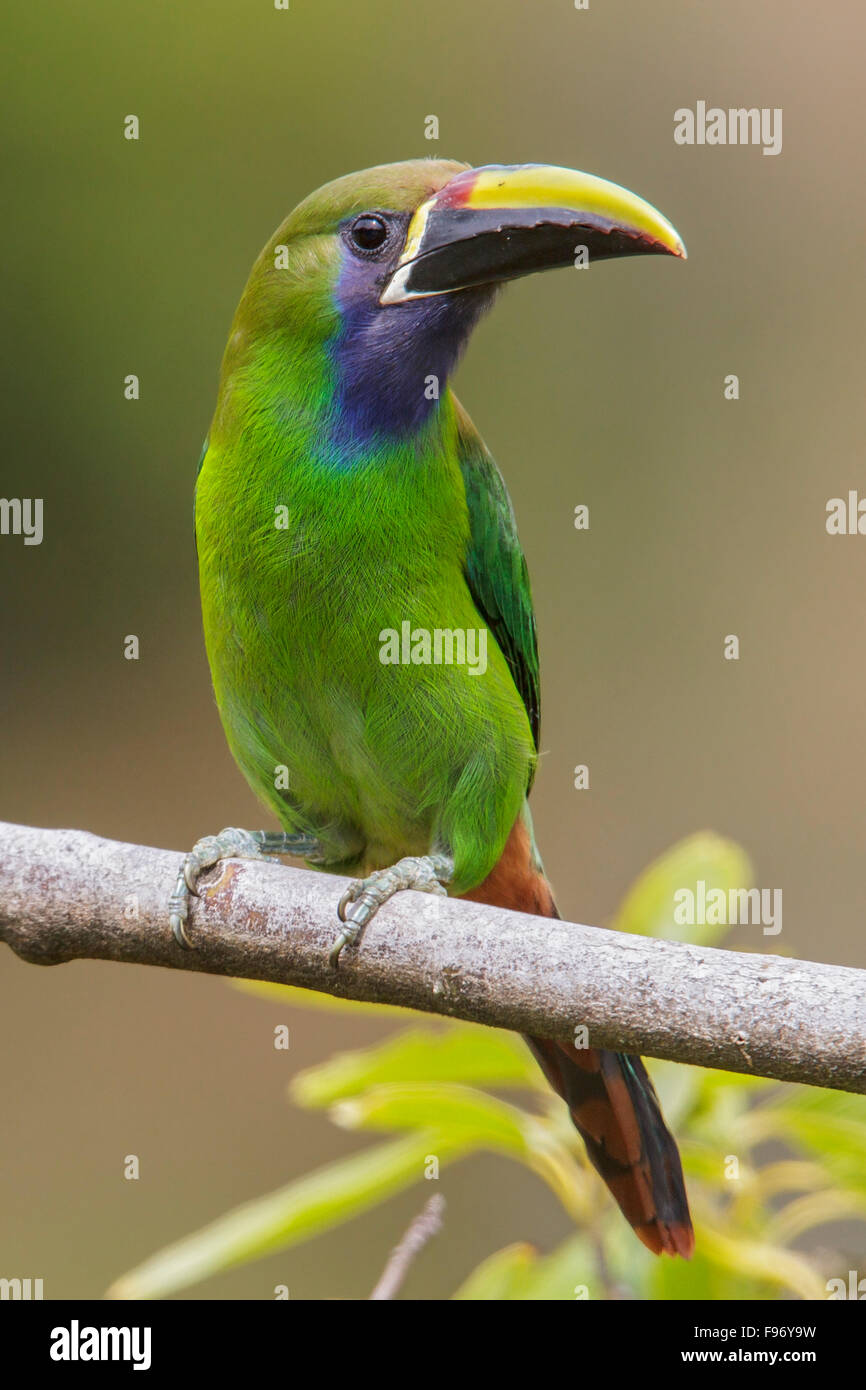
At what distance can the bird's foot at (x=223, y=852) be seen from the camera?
2.61 metres

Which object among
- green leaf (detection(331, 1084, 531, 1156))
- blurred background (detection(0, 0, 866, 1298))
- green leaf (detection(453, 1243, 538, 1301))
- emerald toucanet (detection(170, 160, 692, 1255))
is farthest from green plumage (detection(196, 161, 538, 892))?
blurred background (detection(0, 0, 866, 1298))

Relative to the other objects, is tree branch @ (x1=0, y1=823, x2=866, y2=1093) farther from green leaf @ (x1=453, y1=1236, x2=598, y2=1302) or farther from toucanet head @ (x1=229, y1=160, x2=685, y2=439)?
toucanet head @ (x1=229, y1=160, x2=685, y2=439)

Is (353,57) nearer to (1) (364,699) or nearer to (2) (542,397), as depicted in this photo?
(2) (542,397)

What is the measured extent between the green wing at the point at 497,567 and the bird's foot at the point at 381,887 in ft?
1.67

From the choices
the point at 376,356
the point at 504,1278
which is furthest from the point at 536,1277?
the point at 376,356

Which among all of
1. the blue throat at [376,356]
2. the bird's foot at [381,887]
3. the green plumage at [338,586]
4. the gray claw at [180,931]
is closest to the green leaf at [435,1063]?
the bird's foot at [381,887]

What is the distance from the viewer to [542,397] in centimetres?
666

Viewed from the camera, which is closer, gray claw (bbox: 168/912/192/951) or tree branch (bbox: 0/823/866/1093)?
tree branch (bbox: 0/823/866/1093)

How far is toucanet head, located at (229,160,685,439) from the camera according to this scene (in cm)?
292

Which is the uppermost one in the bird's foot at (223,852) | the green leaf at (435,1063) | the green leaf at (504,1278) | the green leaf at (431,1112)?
the bird's foot at (223,852)

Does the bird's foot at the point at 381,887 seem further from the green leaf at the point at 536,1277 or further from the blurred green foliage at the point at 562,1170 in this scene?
the green leaf at the point at 536,1277

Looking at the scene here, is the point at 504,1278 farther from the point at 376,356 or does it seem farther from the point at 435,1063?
the point at 376,356

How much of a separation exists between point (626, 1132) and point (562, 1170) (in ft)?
0.96

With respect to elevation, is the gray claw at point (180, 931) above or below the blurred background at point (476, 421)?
below
